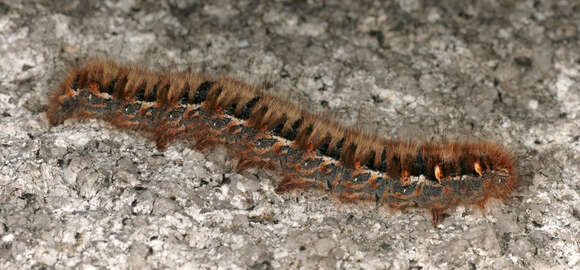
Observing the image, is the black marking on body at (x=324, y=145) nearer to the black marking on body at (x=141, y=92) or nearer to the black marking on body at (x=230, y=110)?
the black marking on body at (x=230, y=110)

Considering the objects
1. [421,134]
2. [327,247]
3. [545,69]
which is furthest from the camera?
[545,69]

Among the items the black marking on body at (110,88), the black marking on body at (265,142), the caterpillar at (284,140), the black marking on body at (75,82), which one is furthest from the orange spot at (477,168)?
the black marking on body at (75,82)

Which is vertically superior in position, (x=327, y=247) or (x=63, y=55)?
(x=63, y=55)

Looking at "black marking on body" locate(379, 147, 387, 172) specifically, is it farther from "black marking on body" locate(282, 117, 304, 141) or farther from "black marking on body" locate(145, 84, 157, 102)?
"black marking on body" locate(145, 84, 157, 102)

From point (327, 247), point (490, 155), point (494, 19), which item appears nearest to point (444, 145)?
point (490, 155)

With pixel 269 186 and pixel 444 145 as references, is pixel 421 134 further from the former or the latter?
pixel 269 186

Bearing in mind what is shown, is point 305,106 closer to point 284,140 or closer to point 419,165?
point 284,140
